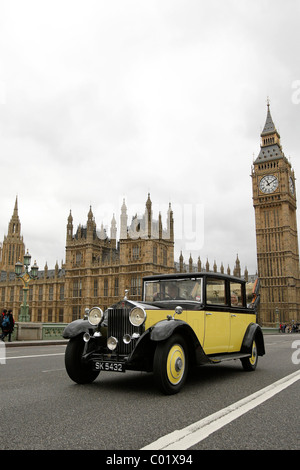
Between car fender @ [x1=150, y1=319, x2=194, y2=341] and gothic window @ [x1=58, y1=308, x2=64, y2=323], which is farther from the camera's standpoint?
gothic window @ [x1=58, y1=308, x2=64, y2=323]

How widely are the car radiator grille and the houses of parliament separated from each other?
44.3 m

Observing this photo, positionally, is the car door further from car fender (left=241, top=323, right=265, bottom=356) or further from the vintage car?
car fender (left=241, top=323, right=265, bottom=356)

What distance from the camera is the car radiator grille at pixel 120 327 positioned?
5.34 m

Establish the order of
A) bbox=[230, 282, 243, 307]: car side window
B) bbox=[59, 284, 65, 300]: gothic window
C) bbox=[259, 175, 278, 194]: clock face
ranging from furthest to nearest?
1. bbox=[259, 175, 278, 194]: clock face
2. bbox=[59, 284, 65, 300]: gothic window
3. bbox=[230, 282, 243, 307]: car side window

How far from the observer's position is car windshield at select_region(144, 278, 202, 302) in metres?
6.44

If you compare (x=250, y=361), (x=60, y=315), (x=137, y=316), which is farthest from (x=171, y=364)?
(x=60, y=315)

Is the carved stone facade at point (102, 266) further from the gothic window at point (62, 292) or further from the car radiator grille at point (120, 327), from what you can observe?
the car radiator grille at point (120, 327)

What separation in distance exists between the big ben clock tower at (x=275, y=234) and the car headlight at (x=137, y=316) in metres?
62.5

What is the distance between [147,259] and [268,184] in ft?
103

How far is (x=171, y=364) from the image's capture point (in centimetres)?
502

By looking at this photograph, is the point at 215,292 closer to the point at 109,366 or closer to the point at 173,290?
the point at 173,290

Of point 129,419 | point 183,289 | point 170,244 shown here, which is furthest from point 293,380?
point 170,244

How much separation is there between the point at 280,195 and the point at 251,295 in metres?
62.9

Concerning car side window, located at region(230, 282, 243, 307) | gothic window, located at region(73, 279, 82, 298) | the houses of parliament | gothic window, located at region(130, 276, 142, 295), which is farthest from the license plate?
gothic window, located at region(73, 279, 82, 298)
